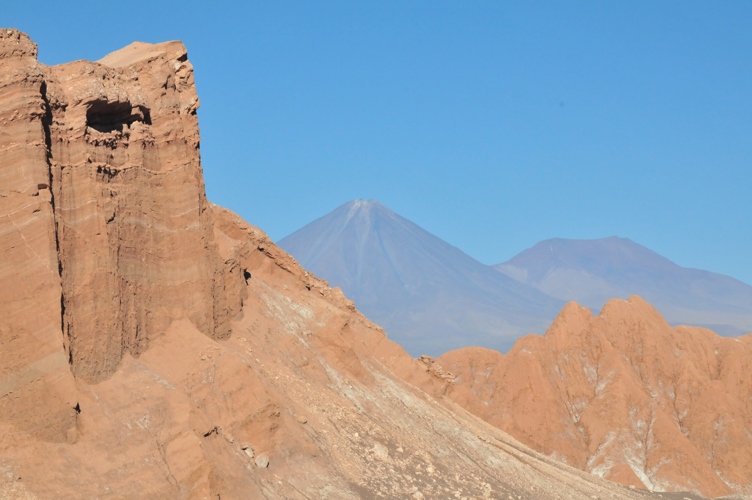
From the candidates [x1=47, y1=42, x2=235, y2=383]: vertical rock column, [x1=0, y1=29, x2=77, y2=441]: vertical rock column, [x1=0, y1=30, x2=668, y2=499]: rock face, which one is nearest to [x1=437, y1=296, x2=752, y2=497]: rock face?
[x1=0, y1=30, x2=668, y2=499]: rock face

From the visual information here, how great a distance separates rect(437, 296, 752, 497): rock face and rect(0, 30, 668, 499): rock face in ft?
75.1

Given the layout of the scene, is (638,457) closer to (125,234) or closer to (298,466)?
(298,466)

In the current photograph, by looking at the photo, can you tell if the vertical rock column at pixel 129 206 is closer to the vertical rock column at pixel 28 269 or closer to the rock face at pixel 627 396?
the vertical rock column at pixel 28 269

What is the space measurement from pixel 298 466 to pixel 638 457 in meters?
44.1

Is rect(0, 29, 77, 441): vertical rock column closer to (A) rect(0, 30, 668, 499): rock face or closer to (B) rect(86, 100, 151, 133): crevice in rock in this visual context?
(A) rect(0, 30, 668, 499): rock face

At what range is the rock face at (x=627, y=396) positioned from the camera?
7719cm

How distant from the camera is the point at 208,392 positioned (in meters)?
38.7

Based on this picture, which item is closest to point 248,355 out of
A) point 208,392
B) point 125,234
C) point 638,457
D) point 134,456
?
point 208,392

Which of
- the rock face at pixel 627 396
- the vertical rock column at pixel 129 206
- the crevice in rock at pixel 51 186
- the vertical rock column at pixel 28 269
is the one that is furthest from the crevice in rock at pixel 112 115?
the rock face at pixel 627 396

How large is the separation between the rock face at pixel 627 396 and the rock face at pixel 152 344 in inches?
901

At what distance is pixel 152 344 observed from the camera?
38.7m

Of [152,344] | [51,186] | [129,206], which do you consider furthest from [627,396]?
[51,186]

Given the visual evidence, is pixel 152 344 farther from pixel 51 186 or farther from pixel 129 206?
pixel 51 186

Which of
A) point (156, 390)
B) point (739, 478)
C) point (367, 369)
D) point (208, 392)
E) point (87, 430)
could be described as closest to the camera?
point (87, 430)
